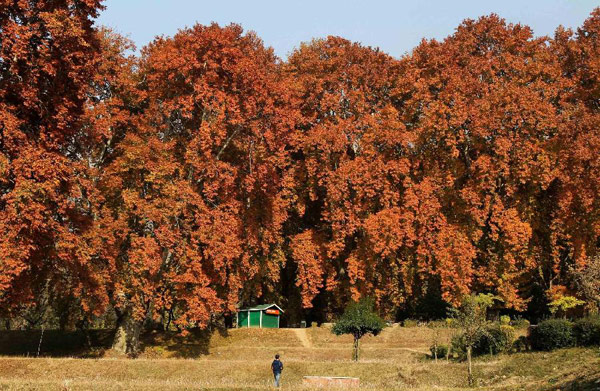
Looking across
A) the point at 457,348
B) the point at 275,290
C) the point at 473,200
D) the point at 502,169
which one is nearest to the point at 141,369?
the point at 457,348

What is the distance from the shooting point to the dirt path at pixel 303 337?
136 ft

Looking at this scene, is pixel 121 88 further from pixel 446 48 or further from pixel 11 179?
pixel 446 48

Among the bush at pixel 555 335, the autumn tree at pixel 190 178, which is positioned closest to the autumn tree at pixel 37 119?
the autumn tree at pixel 190 178

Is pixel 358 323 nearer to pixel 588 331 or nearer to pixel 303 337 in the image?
pixel 303 337

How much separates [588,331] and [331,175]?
21606mm

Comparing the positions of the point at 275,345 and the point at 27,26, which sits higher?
the point at 27,26

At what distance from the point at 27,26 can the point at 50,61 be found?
1785 mm

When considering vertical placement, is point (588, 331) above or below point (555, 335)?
above

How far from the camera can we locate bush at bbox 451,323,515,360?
33.6 meters

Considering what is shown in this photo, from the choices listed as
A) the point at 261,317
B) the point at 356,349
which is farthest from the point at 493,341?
the point at 261,317

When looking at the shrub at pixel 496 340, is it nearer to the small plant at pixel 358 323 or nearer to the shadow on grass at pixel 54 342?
the small plant at pixel 358 323

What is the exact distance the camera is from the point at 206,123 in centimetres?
3903

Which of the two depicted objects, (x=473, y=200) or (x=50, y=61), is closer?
(x=50, y=61)

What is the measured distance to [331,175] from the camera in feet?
149
